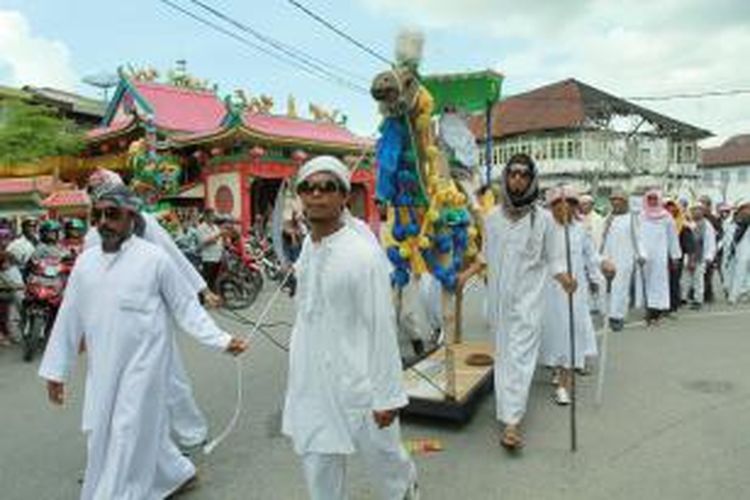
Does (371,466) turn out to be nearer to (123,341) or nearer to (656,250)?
(123,341)

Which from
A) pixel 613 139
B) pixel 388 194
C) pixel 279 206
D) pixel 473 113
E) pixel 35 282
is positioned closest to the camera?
pixel 279 206

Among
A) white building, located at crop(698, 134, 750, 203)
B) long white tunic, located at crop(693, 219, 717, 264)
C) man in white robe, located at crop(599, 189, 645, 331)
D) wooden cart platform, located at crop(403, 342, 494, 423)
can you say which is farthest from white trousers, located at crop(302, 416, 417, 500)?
white building, located at crop(698, 134, 750, 203)

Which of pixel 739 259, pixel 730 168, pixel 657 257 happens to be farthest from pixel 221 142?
pixel 730 168

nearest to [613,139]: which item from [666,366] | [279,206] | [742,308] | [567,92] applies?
[567,92]

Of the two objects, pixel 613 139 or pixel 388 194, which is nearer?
pixel 388 194

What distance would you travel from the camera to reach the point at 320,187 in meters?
3.45

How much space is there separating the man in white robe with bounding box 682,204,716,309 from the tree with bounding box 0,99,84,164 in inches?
792

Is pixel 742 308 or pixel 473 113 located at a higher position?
pixel 473 113

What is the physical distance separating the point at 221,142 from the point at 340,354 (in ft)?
64.5

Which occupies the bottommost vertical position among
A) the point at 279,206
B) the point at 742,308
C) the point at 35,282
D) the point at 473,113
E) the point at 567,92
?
Result: the point at 742,308

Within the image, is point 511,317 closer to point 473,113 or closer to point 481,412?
point 481,412

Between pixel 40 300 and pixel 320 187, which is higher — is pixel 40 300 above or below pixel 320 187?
below

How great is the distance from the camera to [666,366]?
7.84 meters

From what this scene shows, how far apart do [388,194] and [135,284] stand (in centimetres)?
235
